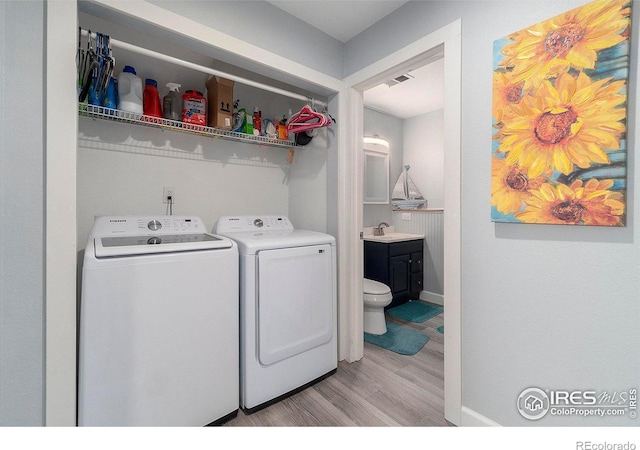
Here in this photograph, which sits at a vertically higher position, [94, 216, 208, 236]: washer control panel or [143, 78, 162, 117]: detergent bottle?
[143, 78, 162, 117]: detergent bottle

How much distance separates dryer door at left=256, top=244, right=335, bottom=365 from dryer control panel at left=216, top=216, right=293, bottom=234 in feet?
1.77

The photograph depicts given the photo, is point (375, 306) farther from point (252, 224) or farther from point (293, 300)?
point (252, 224)

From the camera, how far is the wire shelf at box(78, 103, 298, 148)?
145 cm

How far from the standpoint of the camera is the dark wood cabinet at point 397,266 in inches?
122

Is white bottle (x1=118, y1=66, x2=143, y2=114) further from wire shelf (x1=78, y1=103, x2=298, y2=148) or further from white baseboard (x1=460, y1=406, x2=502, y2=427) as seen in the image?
white baseboard (x1=460, y1=406, x2=502, y2=427)

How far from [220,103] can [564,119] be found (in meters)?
1.86

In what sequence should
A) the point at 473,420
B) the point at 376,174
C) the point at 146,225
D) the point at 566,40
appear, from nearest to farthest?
the point at 566,40 < the point at 473,420 < the point at 146,225 < the point at 376,174

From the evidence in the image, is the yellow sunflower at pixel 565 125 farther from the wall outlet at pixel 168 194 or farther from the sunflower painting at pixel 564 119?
the wall outlet at pixel 168 194

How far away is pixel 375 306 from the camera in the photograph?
2.61m

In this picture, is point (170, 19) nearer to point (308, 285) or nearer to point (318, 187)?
point (318, 187)
